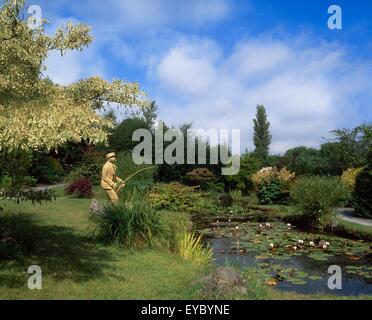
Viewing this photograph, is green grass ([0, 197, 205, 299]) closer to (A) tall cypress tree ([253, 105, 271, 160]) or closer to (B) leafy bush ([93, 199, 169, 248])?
(B) leafy bush ([93, 199, 169, 248])

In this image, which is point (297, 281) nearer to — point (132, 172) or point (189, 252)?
point (189, 252)

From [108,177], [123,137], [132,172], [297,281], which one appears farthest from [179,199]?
[123,137]

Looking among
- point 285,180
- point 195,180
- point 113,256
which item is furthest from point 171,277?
point 195,180

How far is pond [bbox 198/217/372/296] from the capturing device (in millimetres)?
7125

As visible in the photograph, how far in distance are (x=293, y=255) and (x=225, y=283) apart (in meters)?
4.13

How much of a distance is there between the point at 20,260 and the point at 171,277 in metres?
2.55

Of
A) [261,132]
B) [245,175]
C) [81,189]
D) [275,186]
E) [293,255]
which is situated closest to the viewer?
[293,255]

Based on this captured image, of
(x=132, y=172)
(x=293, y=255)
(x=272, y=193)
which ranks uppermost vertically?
(x=132, y=172)

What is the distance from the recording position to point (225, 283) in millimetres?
5539

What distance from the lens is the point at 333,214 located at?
511 inches

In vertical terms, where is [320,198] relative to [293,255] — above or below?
above

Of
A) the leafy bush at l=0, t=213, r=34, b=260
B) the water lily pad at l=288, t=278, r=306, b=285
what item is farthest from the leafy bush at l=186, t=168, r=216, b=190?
the water lily pad at l=288, t=278, r=306, b=285
